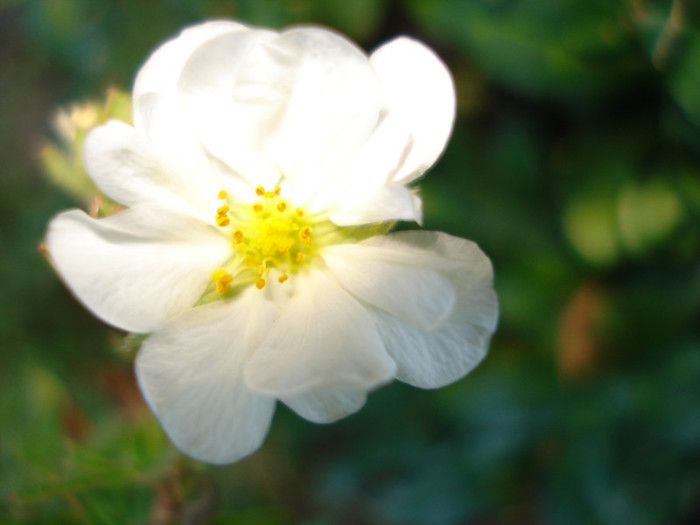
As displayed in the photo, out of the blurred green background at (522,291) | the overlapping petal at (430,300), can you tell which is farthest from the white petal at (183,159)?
the blurred green background at (522,291)

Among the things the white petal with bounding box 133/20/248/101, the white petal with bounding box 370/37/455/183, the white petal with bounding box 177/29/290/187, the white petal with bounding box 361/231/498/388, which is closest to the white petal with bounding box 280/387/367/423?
the white petal with bounding box 361/231/498/388

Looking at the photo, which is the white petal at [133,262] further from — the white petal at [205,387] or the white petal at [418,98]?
the white petal at [418,98]

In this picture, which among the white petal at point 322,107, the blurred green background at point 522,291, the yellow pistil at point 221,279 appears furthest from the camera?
the blurred green background at point 522,291

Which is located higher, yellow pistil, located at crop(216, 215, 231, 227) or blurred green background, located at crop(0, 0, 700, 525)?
yellow pistil, located at crop(216, 215, 231, 227)

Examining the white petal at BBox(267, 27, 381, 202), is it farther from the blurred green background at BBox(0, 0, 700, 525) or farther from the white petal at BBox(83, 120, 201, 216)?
the blurred green background at BBox(0, 0, 700, 525)

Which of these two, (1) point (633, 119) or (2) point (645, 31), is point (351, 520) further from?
(2) point (645, 31)

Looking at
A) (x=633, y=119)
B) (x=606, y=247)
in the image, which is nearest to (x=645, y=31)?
(x=633, y=119)
